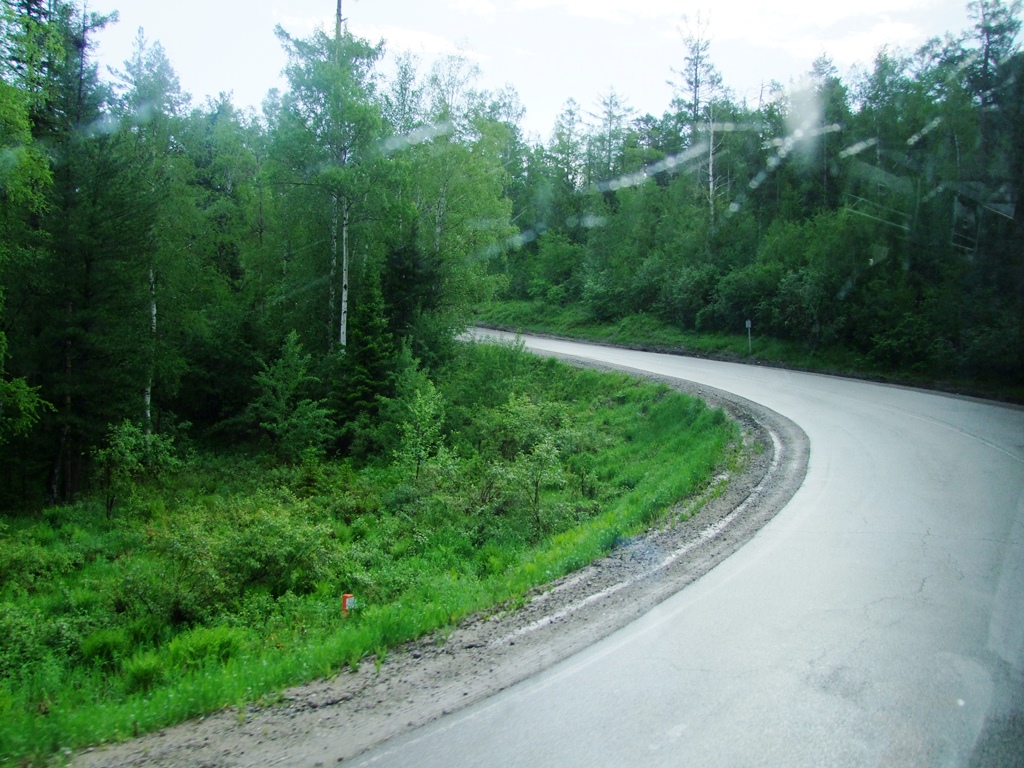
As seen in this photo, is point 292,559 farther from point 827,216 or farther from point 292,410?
point 827,216

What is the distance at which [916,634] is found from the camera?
5.69m

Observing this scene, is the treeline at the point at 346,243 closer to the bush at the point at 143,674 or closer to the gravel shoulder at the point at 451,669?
the bush at the point at 143,674

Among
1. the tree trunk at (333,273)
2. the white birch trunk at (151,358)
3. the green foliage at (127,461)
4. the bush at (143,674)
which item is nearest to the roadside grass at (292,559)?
the bush at (143,674)

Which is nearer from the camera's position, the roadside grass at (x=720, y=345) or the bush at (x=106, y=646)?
the bush at (x=106, y=646)

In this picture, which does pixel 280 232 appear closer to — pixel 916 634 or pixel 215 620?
pixel 215 620

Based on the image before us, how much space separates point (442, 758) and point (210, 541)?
6.59m

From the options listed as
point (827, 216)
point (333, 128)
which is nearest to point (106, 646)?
→ point (333, 128)

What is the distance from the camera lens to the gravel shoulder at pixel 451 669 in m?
4.48

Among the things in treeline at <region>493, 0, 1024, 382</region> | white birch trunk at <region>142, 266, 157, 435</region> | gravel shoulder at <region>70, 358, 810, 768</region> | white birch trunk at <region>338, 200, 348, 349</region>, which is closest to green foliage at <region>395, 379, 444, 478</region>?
white birch trunk at <region>338, 200, 348, 349</region>

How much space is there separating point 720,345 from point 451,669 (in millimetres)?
25778

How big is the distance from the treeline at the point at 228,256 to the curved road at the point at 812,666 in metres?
13.0

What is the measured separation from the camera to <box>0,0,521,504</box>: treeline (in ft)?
59.6

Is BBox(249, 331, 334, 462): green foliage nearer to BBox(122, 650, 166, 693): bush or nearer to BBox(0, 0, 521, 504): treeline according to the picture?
BBox(0, 0, 521, 504): treeline

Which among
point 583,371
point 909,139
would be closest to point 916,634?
point 583,371
